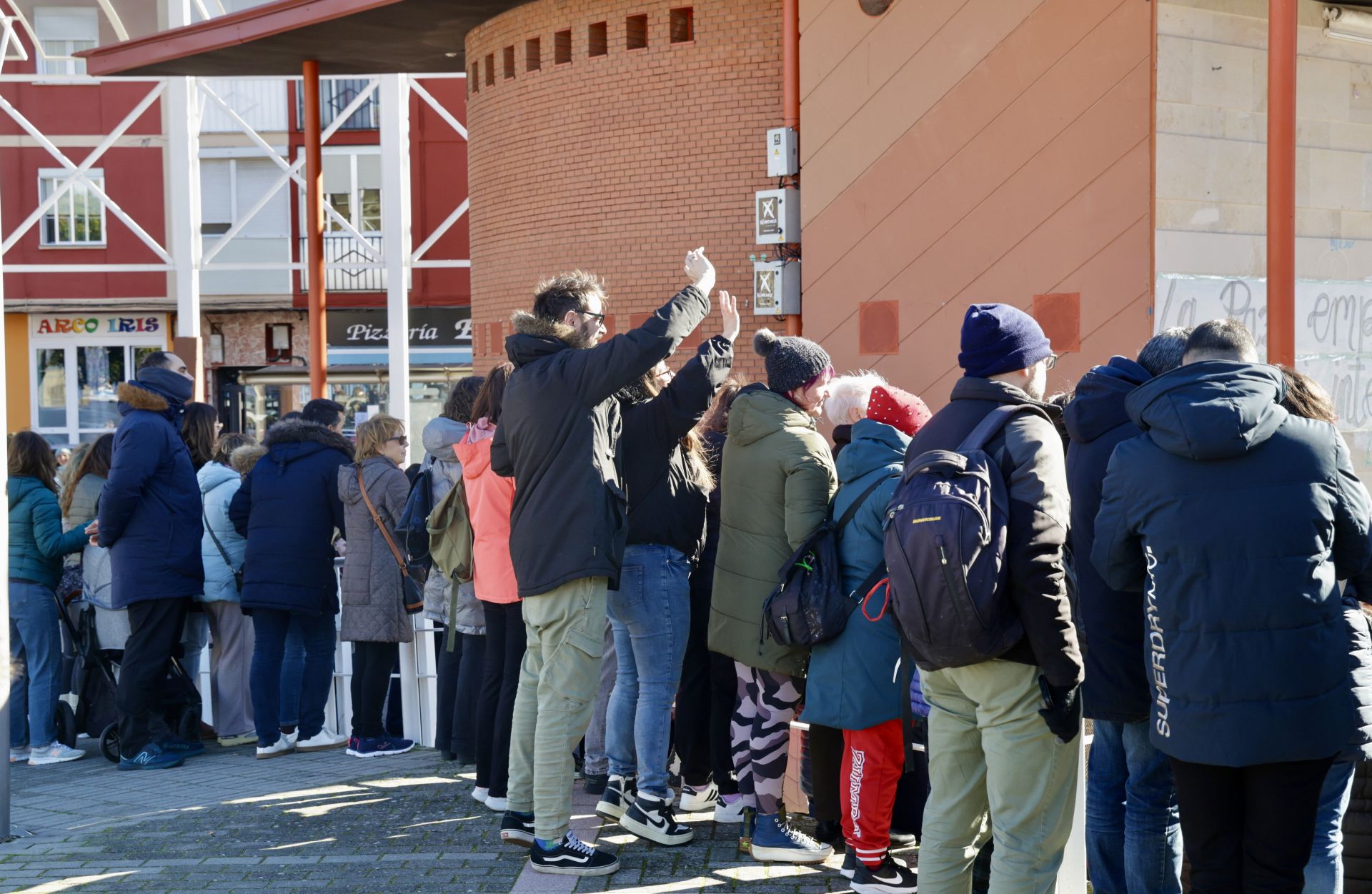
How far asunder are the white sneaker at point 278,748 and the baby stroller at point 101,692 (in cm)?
50

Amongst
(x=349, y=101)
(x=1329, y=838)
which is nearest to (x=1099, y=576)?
(x=1329, y=838)

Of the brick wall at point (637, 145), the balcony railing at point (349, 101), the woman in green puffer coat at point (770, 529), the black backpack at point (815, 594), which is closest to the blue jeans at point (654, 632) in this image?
the woman in green puffer coat at point (770, 529)

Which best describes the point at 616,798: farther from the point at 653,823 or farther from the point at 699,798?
the point at 699,798

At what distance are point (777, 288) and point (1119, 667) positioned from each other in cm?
783

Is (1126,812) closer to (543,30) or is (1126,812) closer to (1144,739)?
(1144,739)

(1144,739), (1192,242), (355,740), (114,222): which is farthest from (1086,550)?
(114,222)

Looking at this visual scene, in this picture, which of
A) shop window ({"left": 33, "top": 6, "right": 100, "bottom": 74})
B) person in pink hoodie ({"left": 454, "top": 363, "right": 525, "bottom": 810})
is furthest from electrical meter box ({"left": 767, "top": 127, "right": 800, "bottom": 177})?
shop window ({"left": 33, "top": 6, "right": 100, "bottom": 74})

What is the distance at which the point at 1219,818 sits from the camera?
3592mm

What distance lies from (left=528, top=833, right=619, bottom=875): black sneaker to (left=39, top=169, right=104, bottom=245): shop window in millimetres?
28407

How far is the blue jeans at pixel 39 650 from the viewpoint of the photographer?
8195 millimetres

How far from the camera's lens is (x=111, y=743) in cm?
805

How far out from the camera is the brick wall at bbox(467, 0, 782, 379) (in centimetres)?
1271

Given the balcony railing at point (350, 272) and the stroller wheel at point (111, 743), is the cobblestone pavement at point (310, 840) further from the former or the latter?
the balcony railing at point (350, 272)

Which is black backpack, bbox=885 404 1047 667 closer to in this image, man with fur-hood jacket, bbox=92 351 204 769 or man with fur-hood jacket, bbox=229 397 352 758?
man with fur-hood jacket, bbox=229 397 352 758
